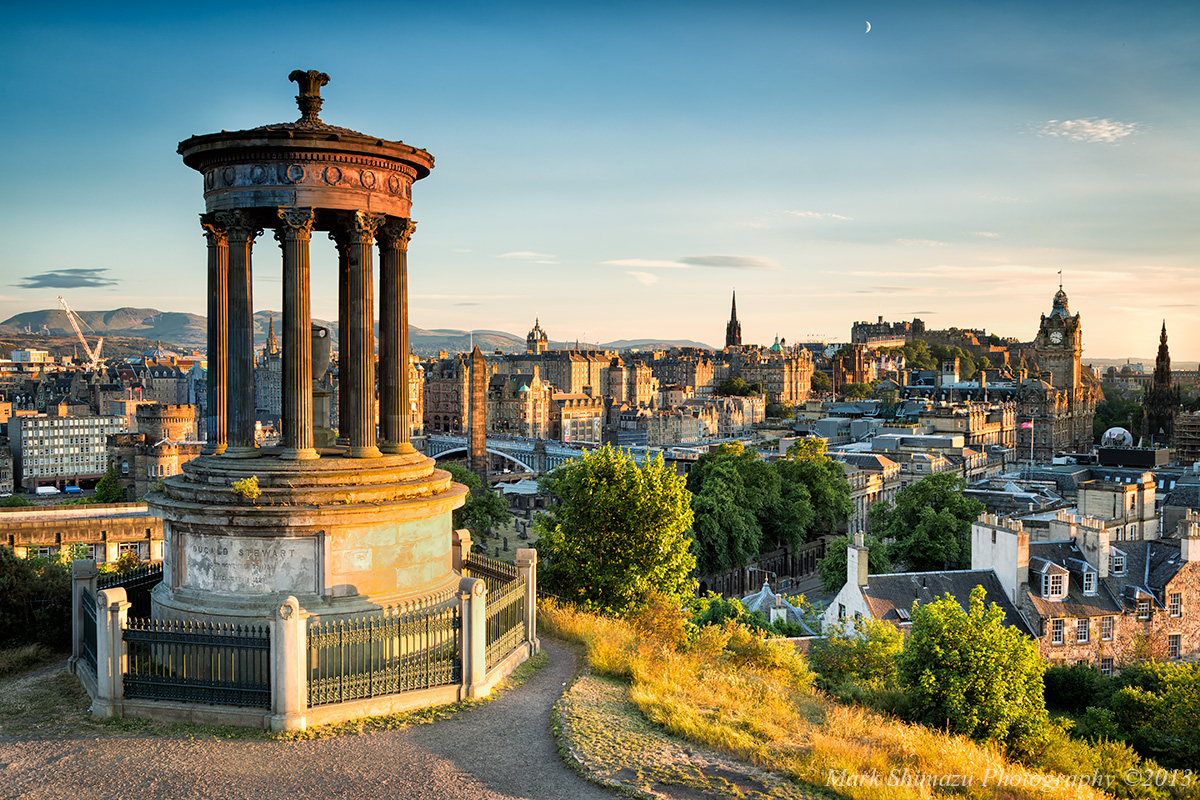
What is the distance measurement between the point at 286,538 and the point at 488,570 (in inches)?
238

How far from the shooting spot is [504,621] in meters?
18.4

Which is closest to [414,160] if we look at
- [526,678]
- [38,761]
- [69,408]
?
[526,678]

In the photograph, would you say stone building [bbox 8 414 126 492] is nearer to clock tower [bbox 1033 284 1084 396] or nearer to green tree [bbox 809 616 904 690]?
green tree [bbox 809 616 904 690]

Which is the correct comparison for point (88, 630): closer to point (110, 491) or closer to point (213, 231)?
point (213, 231)

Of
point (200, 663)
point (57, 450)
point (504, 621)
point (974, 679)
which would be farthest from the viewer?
point (57, 450)

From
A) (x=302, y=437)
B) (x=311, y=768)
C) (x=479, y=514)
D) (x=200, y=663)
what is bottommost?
(x=479, y=514)

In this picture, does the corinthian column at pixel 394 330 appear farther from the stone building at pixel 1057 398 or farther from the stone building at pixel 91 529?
the stone building at pixel 1057 398

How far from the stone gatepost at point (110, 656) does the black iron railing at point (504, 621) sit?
5809 millimetres

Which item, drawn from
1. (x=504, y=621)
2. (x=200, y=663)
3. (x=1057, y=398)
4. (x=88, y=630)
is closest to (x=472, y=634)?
(x=504, y=621)

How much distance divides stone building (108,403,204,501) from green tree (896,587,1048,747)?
7400 cm

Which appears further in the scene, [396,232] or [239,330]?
[396,232]

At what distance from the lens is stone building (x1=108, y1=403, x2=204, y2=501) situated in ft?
297

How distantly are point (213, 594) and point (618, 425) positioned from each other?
558 feet

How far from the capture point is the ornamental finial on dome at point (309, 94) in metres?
18.7
